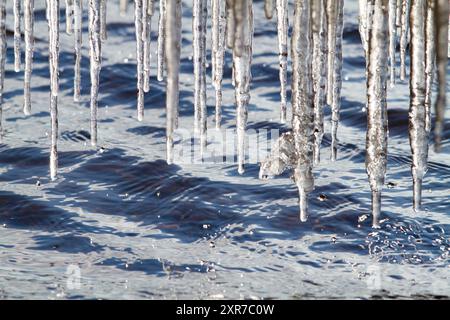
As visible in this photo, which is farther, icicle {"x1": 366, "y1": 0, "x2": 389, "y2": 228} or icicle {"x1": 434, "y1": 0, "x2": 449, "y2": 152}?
icicle {"x1": 366, "y1": 0, "x2": 389, "y2": 228}

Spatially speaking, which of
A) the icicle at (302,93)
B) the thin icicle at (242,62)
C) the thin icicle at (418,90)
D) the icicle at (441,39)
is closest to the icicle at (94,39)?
the thin icicle at (242,62)

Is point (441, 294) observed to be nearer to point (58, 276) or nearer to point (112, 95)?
point (58, 276)

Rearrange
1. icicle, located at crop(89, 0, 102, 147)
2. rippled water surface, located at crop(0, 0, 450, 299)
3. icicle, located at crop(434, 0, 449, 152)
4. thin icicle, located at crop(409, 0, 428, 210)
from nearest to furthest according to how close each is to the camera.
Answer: icicle, located at crop(434, 0, 449, 152) → thin icicle, located at crop(409, 0, 428, 210) → rippled water surface, located at crop(0, 0, 450, 299) → icicle, located at crop(89, 0, 102, 147)

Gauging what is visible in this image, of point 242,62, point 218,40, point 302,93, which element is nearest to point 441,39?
point 302,93

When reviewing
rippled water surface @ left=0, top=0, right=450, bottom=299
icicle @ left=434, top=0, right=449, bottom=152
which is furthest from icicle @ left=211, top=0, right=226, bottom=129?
icicle @ left=434, top=0, right=449, bottom=152

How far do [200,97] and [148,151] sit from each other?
3.18 metres

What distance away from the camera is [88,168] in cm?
938

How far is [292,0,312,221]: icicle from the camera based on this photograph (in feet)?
17.4

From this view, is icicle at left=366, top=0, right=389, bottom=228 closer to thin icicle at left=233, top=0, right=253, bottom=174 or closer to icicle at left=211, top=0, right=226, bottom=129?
thin icicle at left=233, top=0, right=253, bottom=174

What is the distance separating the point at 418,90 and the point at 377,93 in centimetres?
23

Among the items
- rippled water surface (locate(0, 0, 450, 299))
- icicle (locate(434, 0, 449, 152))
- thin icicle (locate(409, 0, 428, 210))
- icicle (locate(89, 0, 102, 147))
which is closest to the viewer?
icicle (locate(434, 0, 449, 152))

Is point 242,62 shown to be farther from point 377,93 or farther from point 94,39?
point 94,39

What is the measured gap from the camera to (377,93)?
5.43 meters

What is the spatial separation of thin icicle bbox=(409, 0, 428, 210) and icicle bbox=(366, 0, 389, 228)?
0.49 ft
